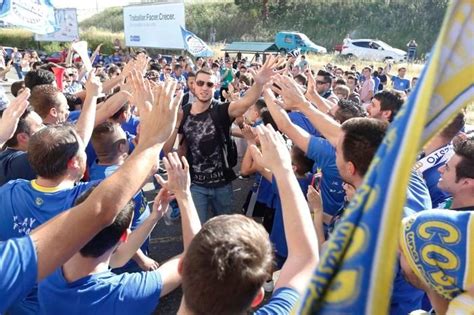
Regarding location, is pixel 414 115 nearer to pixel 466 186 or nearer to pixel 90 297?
pixel 90 297

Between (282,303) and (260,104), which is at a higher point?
(282,303)

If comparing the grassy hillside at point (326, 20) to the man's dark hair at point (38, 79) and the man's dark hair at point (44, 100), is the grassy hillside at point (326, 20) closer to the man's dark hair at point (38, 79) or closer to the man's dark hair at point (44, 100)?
the man's dark hair at point (38, 79)

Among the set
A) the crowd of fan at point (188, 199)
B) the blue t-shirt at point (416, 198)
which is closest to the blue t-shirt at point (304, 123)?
the crowd of fan at point (188, 199)

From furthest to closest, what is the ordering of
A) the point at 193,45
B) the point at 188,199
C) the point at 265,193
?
the point at 193,45
the point at 265,193
the point at 188,199

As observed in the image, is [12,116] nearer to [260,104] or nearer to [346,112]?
[346,112]

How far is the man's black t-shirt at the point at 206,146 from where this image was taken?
3.74 meters

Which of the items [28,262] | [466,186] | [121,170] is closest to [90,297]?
[28,262]

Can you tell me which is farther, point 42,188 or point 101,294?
point 42,188

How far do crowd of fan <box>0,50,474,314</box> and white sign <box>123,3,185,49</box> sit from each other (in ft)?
56.0

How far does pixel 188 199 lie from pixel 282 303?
29.4 inches

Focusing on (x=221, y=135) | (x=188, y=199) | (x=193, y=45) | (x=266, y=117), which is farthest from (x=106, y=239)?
(x=193, y=45)

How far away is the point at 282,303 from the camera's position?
1.29 m

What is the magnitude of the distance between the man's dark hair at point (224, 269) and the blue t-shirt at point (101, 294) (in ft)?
1.75

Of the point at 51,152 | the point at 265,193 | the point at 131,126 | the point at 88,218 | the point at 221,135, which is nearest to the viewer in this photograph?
the point at 88,218
